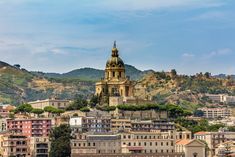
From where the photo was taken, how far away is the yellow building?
133m

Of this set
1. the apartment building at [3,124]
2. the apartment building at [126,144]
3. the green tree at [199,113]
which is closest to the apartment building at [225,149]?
the apartment building at [126,144]

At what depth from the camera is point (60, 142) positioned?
105 meters

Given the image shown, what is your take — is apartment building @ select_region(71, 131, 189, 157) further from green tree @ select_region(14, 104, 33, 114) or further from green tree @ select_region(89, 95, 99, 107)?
green tree @ select_region(14, 104, 33, 114)

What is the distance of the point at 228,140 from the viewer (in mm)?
120750

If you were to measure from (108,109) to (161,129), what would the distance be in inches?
384

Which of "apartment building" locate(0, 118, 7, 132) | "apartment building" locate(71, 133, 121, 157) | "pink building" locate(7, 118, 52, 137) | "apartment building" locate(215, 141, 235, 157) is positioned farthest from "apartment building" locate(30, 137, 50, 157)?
"apartment building" locate(215, 141, 235, 157)

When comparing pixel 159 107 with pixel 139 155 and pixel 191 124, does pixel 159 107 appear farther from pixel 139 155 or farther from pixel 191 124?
pixel 139 155

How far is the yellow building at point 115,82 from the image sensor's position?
437 ft

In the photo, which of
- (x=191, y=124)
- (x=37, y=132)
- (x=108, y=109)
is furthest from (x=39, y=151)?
(x=191, y=124)

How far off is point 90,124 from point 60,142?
588 inches

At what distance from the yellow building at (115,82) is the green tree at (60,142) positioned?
24419mm

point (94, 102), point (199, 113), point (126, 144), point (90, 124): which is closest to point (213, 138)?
point (126, 144)

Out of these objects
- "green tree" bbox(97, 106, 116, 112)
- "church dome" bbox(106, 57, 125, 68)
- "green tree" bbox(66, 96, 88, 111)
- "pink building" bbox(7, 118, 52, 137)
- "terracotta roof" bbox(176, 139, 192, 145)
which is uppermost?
"church dome" bbox(106, 57, 125, 68)

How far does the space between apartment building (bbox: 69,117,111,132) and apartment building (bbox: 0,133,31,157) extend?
29.9ft
